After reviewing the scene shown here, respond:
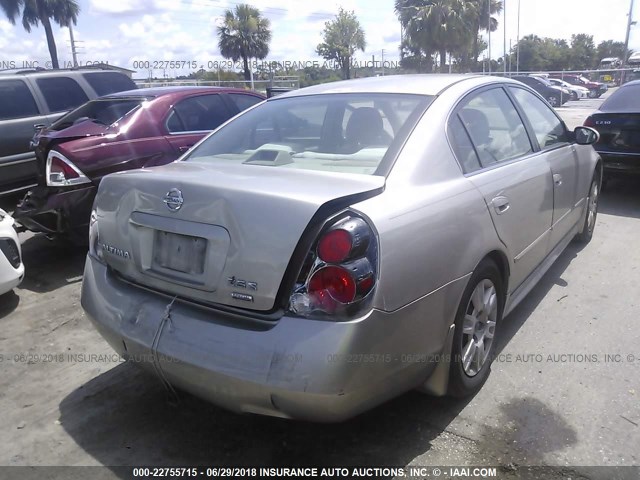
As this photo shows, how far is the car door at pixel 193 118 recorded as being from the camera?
5.37 meters

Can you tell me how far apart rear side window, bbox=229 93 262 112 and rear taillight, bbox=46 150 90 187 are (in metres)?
2.16

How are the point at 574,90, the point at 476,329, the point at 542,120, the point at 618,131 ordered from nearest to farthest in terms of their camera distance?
1. the point at 476,329
2. the point at 542,120
3. the point at 618,131
4. the point at 574,90

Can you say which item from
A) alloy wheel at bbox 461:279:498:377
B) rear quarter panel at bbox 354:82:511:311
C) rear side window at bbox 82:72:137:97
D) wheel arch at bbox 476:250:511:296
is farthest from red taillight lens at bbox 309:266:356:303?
rear side window at bbox 82:72:137:97

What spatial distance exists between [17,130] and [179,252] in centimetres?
572

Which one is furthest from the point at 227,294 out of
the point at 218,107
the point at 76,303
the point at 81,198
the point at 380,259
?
the point at 218,107

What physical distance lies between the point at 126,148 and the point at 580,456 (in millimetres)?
4322

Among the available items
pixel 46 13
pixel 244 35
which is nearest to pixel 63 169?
pixel 46 13

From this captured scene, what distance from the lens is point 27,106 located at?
701 centimetres

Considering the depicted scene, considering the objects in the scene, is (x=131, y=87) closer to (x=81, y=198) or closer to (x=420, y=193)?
(x=81, y=198)

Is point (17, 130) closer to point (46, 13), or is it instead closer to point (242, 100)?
point (242, 100)

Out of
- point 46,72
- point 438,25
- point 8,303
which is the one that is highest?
point 438,25

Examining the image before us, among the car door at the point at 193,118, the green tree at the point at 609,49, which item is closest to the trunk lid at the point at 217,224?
the car door at the point at 193,118

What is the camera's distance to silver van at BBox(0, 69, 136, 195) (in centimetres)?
671

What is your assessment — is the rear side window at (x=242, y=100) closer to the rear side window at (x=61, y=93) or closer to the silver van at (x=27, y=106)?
the silver van at (x=27, y=106)
